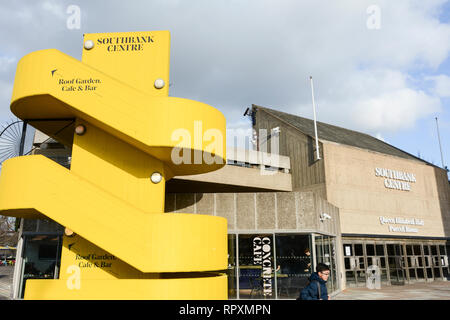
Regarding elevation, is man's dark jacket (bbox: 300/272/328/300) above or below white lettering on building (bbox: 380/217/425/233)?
below

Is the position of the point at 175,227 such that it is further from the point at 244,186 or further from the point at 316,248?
the point at 244,186

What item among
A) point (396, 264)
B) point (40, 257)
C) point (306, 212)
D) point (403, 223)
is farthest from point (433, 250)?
point (40, 257)

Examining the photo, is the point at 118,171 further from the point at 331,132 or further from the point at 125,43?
the point at 331,132

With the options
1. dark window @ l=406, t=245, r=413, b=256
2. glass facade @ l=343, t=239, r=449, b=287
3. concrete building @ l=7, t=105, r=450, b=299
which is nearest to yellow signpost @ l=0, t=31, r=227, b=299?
concrete building @ l=7, t=105, r=450, b=299

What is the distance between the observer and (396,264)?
2644cm

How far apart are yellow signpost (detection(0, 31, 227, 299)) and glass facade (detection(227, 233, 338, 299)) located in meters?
3.79

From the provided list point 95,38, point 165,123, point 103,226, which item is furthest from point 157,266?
point 95,38

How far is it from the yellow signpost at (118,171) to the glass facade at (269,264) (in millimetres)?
3790

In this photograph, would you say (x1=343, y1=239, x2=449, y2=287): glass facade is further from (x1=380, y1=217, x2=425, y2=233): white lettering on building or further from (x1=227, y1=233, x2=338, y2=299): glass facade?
(x1=227, y1=233, x2=338, y2=299): glass facade

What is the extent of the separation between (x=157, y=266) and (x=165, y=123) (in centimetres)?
434

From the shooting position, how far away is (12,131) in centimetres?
1486

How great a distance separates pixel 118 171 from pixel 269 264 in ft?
26.9

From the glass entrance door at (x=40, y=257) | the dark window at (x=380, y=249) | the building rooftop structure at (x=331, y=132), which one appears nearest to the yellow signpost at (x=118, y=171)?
the glass entrance door at (x=40, y=257)

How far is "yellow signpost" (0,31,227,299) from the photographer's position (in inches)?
407
